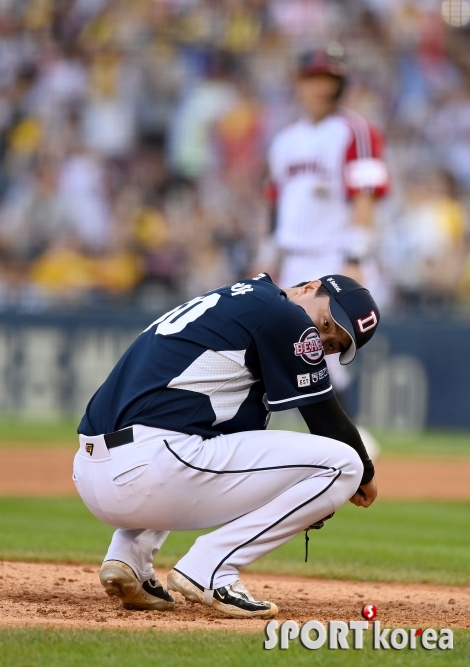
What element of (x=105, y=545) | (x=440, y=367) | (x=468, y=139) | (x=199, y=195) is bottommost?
(x=105, y=545)

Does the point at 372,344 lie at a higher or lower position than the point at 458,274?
lower

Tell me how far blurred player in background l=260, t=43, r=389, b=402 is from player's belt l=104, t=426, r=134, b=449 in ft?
13.3

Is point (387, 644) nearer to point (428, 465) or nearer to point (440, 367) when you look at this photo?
point (428, 465)

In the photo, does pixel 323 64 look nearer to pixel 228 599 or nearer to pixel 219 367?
pixel 219 367

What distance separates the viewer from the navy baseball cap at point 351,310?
4.05 m

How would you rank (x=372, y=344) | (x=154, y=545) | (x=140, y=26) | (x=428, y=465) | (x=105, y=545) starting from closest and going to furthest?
(x=154, y=545) < (x=105, y=545) < (x=428, y=465) < (x=372, y=344) < (x=140, y=26)

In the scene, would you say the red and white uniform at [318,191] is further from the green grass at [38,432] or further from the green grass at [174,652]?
the green grass at [174,652]

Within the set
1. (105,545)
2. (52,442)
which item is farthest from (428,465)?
(105,545)

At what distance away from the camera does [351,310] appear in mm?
4062

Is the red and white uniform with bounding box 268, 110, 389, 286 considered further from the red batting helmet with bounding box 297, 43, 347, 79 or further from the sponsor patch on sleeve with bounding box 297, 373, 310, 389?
the sponsor patch on sleeve with bounding box 297, 373, 310, 389

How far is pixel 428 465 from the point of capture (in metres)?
10.0

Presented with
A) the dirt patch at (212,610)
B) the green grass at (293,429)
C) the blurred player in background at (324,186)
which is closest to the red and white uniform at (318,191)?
the blurred player in background at (324,186)

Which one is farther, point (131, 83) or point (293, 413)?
point (131, 83)

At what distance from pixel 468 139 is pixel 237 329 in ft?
37.3
